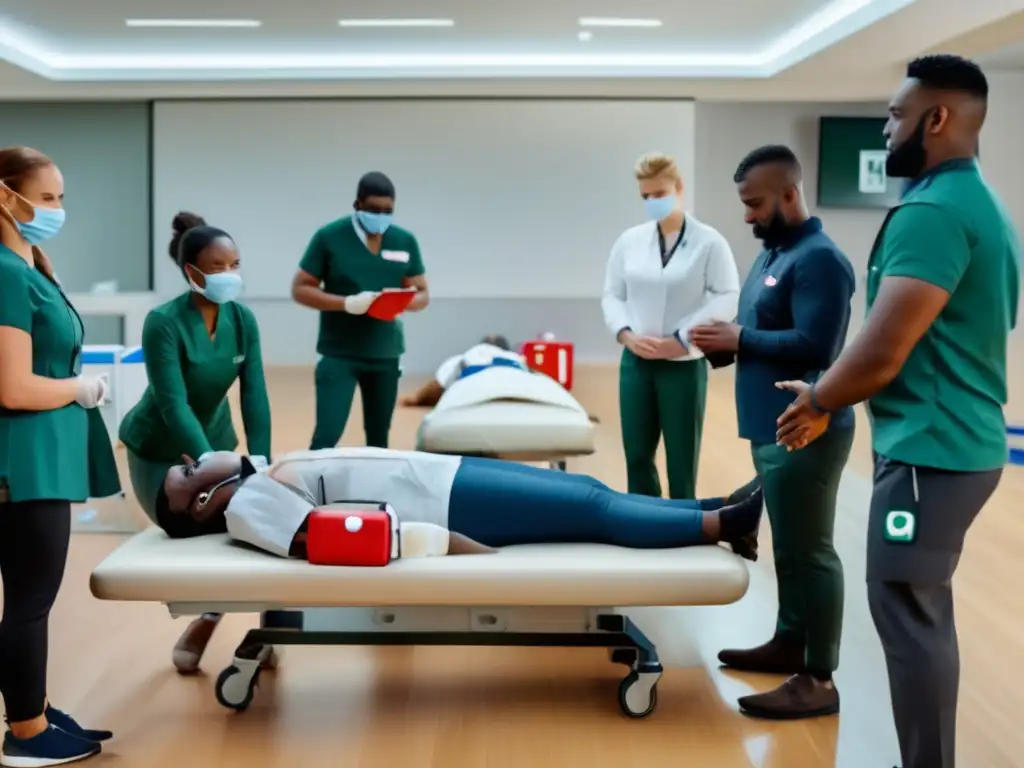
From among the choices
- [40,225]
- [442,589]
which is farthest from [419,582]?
[40,225]

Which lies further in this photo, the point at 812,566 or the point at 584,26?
the point at 584,26

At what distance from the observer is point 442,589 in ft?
7.48

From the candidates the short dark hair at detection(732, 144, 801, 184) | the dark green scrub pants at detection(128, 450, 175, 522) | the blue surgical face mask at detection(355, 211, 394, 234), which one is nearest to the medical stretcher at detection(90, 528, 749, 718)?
the dark green scrub pants at detection(128, 450, 175, 522)

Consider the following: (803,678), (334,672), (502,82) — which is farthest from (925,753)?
(502,82)

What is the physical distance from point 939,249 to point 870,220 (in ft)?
27.7

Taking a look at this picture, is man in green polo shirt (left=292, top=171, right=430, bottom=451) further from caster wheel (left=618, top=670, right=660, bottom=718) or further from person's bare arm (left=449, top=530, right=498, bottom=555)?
caster wheel (left=618, top=670, right=660, bottom=718)

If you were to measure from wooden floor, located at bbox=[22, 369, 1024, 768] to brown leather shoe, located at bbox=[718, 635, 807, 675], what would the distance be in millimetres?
34

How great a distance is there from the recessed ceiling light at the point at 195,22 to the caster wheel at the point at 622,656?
564 cm

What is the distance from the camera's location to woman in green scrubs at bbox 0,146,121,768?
198 centimetres

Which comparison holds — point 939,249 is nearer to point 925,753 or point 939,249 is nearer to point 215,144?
point 925,753

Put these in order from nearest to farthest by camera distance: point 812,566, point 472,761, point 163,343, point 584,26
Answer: point 472,761
point 812,566
point 163,343
point 584,26

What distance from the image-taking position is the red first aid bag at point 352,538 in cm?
229

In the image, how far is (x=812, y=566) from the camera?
7.96 feet

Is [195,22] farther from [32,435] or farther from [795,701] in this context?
[795,701]
